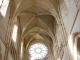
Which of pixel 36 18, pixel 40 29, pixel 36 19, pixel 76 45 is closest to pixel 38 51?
pixel 40 29

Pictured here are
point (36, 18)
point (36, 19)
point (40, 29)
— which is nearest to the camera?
point (36, 18)

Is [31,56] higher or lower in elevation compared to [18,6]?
lower

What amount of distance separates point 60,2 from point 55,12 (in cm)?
98

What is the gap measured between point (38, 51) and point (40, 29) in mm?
2957

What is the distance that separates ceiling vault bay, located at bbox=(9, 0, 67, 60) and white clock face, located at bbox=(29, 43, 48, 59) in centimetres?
63

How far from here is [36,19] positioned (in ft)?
65.5

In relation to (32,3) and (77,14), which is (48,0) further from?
(77,14)

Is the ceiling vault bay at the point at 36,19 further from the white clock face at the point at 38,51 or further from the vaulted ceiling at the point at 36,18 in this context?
the white clock face at the point at 38,51

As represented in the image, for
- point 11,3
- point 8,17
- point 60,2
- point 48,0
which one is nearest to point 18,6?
point 11,3

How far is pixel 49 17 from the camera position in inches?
783

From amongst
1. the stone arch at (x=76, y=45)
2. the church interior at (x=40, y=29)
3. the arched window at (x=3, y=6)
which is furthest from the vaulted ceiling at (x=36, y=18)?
the stone arch at (x=76, y=45)

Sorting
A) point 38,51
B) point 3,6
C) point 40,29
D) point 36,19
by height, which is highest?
point 36,19

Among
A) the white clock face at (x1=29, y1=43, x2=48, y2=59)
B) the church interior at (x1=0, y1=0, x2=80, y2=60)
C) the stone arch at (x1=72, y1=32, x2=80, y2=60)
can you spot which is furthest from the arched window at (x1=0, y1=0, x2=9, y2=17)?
the white clock face at (x1=29, y1=43, x2=48, y2=59)

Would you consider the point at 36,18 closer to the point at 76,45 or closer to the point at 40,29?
the point at 40,29
